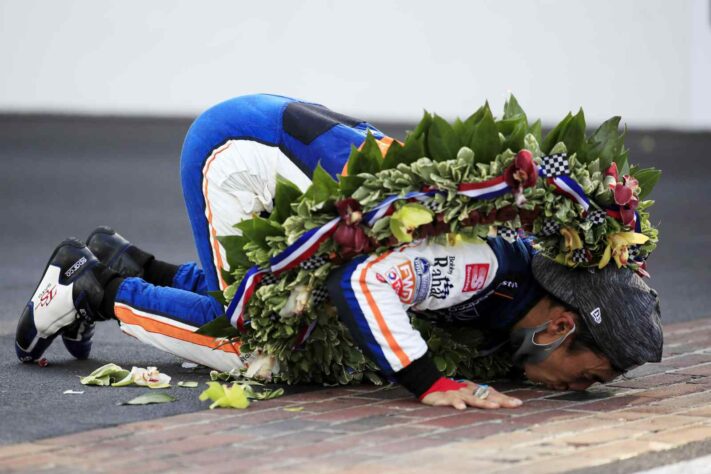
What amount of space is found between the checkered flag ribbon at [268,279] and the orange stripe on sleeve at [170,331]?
1.45 ft

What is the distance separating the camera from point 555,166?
4.28 m

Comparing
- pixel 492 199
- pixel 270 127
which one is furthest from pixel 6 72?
pixel 492 199

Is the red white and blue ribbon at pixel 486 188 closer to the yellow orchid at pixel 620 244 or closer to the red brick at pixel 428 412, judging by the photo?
the yellow orchid at pixel 620 244

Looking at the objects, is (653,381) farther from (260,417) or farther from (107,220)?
(107,220)

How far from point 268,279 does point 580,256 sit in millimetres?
1128

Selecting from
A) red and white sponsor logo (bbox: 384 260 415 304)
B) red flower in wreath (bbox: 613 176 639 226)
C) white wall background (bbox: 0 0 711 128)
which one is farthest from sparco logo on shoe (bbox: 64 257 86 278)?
white wall background (bbox: 0 0 711 128)

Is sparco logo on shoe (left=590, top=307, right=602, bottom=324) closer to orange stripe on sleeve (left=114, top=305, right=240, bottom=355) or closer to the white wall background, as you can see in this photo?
orange stripe on sleeve (left=114, top=305, right=240, bottom=355)

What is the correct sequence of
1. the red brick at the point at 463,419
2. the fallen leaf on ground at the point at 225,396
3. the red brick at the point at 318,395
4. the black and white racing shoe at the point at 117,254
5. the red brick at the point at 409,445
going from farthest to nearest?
the black and white racing shoe at the point at 117,254, the red brick at the point at 318,395, the fallen leaf on ground at the point at 225,396, the red brick at the point at 463,419, the red brick at the point at 409,445

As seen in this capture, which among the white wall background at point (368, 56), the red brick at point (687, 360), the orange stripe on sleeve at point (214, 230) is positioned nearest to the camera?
the orange stripe on sleeve at point (214, 230)

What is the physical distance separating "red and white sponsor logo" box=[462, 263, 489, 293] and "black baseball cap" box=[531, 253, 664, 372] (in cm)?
27

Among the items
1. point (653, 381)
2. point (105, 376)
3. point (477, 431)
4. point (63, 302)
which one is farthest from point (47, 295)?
point (653, 381)

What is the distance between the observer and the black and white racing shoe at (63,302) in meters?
5.03

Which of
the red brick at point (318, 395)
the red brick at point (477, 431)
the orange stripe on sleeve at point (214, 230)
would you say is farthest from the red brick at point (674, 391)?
the orange stripe on sleeve at point (214, 230)

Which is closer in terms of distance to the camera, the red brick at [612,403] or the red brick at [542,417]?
the red brick at [542,417]
